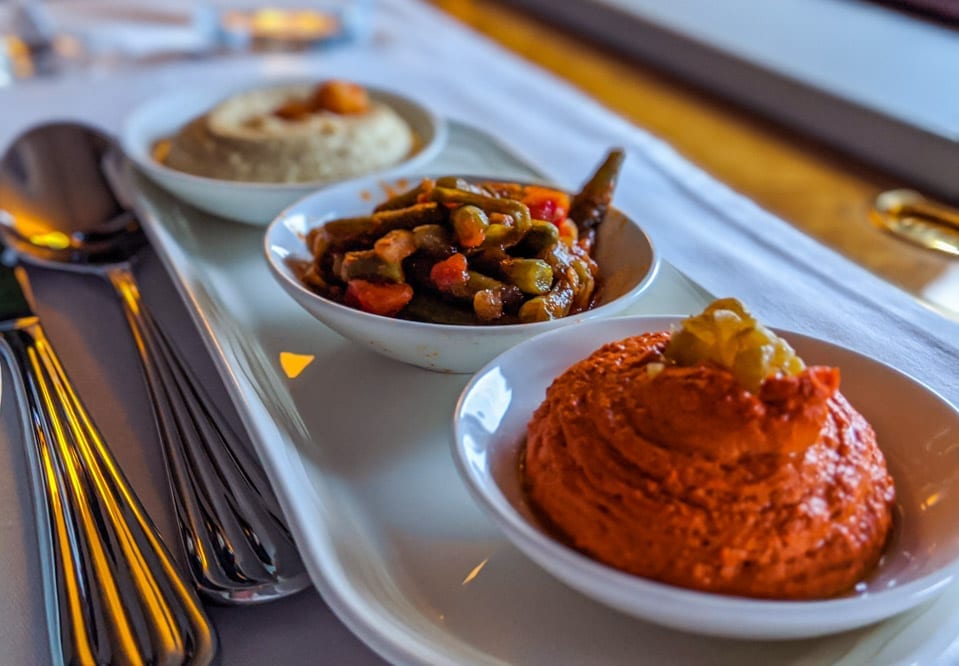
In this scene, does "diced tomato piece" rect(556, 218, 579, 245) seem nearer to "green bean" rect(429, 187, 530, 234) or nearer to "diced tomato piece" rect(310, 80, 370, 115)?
"green bean" rect(429, 187, 530, 234)

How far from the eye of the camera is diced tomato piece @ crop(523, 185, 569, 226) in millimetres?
1521

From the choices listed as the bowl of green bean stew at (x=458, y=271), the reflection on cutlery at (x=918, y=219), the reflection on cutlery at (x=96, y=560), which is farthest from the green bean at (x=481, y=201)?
the reflection on cutlery at (x=918, y=219)

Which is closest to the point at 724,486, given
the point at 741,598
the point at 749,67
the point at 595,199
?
the point at 741,598

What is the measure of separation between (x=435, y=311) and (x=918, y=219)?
1383 millimetres

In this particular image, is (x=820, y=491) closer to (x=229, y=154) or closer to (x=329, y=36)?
(x=229, y=154)

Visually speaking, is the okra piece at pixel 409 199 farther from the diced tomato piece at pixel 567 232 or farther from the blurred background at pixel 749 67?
the blurred background at pixel 749 67

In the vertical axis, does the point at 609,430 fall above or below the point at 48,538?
above

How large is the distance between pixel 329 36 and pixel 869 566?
291cm

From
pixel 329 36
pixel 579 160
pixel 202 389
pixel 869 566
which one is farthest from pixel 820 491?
pixel 329 36

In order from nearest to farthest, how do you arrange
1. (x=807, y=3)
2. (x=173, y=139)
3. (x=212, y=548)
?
(x=212, y=548) → (x=173, y=139) → (x=807, y=3)

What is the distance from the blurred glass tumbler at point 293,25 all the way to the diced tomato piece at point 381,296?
7.01 ft

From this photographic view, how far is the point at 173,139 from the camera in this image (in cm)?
220

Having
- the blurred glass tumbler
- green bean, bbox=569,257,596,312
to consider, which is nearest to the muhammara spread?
green bean, bbox=569,257,596,312

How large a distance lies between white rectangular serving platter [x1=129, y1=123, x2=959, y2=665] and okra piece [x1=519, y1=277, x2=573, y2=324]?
17cm
